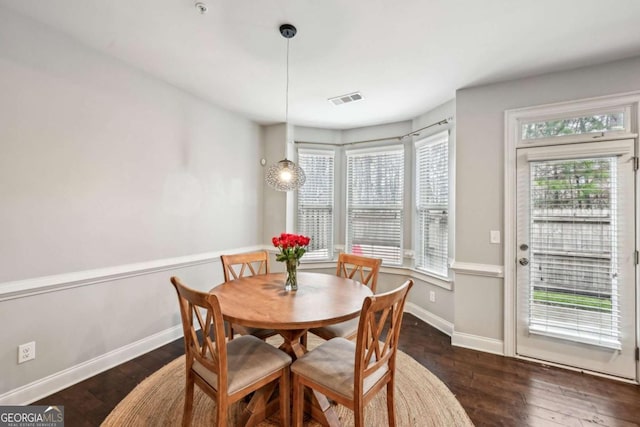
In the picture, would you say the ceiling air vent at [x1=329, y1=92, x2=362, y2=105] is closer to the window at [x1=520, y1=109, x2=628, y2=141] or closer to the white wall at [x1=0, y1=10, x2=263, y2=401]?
the white wall at [x1=0, y1=10, x2=263, y2=401]

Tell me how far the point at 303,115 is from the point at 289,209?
4.36 feet

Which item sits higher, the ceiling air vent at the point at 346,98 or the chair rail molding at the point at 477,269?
the ceiling air vent at the point at 346,98

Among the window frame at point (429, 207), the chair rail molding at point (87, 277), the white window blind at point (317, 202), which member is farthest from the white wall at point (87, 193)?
the window frame at point (429, 207)

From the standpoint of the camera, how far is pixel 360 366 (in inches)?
56.1

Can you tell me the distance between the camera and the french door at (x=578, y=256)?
7.66ft

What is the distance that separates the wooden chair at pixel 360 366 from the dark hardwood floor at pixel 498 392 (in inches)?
35.2

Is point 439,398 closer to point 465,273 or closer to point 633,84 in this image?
point 465,273

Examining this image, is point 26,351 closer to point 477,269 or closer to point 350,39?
point 350,39

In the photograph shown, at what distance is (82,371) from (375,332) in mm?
2380

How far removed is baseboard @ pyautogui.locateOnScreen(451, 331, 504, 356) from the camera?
2.74 m

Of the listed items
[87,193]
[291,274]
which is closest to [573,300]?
[291,274]

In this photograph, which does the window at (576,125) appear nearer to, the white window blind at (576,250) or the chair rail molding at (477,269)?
the white window blind at (576,250)

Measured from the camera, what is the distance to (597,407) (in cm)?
200

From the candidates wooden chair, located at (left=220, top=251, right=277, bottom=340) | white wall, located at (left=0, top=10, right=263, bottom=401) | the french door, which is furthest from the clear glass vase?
the french door
